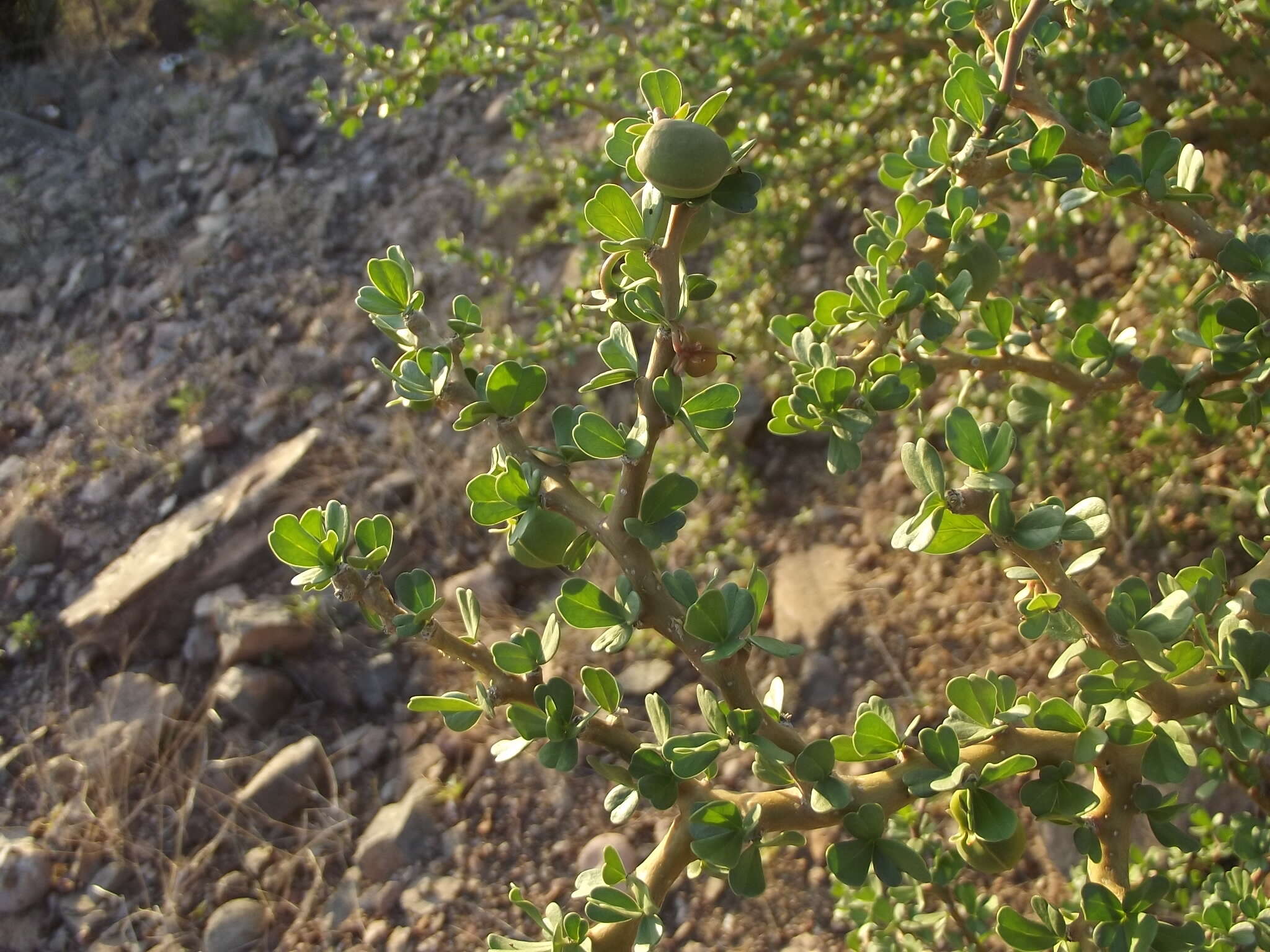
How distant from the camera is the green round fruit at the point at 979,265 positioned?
1245 millimetres

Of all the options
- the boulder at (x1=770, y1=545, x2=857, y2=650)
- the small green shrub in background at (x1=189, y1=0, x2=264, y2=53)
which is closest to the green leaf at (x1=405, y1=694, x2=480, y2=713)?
the boulder at (x1=770, y1=545, x2=857, y2=650)

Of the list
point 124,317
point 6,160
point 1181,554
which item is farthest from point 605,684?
point 6,160

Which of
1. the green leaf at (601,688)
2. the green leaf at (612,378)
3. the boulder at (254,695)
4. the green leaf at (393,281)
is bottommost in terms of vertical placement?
the boulder at (254,695)

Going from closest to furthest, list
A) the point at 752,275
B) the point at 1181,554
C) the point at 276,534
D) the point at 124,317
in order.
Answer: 1. the point at 276,534
2. the point at 1181,554
3. the point at 752,275
4. the point at 124,317

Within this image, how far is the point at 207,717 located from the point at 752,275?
1.84 meters

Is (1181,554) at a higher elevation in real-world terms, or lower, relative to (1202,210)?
lower

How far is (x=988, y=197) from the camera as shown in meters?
2.64

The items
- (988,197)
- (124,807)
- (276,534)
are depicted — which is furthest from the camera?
(988,197)

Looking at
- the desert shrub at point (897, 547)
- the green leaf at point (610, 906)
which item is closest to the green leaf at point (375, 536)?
the desert shrub at point (897, 547)

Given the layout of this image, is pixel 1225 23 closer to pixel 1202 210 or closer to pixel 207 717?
pixel 1202 210

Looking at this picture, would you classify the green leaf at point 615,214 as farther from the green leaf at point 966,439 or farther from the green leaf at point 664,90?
the green leaf at point 966,439

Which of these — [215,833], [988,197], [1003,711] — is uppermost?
[1003,711]

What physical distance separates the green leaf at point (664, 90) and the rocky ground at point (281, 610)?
1.51 metres

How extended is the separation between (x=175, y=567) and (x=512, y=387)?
90.9 inches
